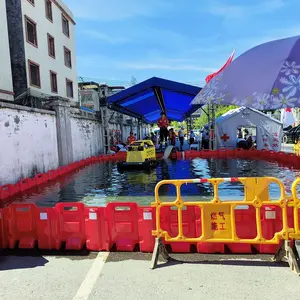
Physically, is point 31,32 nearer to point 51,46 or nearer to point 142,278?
point 51,46

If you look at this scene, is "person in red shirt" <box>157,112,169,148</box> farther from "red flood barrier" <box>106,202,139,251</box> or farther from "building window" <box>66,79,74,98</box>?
"red flood barrier" <box>106,202,139,251</box>

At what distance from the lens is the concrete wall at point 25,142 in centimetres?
977

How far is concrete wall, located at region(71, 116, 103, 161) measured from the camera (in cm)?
1727

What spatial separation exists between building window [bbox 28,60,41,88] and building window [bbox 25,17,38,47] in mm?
1414

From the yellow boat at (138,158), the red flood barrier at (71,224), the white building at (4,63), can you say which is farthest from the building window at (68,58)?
the red flood barrier at (71,224)

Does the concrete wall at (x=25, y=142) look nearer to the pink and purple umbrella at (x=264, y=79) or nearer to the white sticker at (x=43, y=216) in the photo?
the white sticker at (x=43, y=216)

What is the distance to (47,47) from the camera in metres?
21.9

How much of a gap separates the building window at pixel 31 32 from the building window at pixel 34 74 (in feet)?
4.64

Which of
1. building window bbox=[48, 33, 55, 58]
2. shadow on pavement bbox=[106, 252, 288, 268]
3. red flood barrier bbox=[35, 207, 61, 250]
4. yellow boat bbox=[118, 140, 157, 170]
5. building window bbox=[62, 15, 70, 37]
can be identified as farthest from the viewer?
building window bbox=[62, 15, 70, 37]

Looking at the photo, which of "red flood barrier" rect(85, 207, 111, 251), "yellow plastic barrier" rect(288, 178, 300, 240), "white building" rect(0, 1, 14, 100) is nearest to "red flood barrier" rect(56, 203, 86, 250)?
"red flood barrier" rect(85, 207, 111, 251)

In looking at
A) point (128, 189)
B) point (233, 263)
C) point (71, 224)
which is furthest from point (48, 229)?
point (128, 189)

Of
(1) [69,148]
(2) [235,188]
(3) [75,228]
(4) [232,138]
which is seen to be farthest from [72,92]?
(3) [75,228]

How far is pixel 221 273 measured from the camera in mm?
3828

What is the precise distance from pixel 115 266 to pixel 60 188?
6.64 m
